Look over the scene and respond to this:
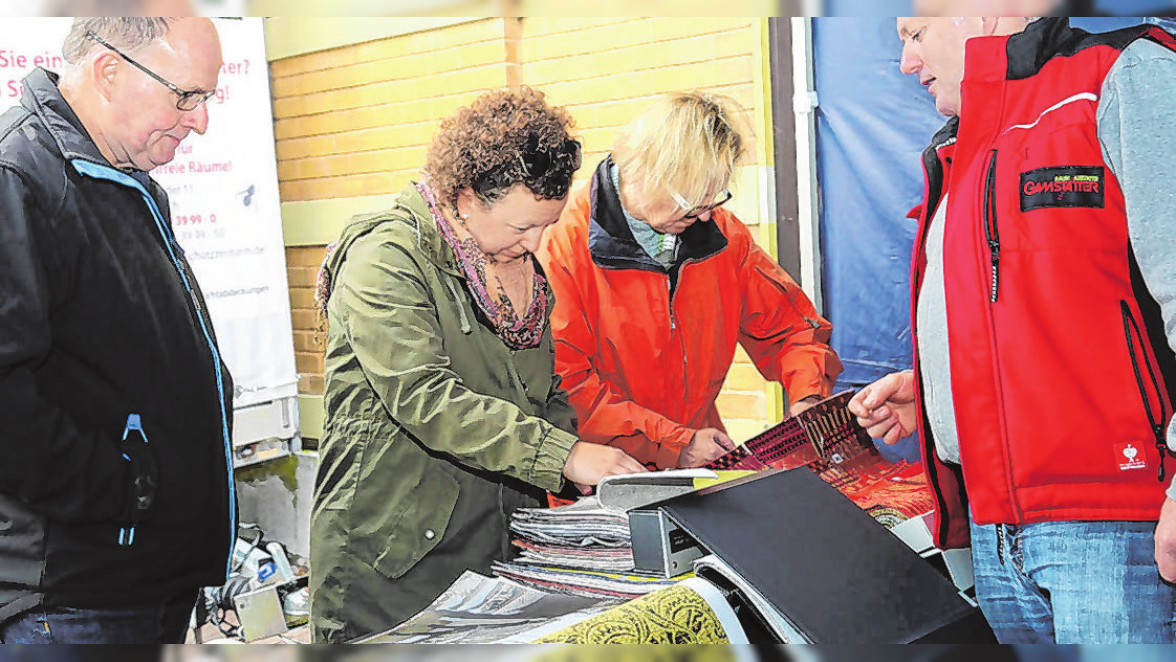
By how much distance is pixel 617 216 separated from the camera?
202 cm

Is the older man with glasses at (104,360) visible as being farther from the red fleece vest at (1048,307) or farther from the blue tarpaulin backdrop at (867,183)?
the red fleece vest at (1048,307)

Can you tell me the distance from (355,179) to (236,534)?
0.73 metres

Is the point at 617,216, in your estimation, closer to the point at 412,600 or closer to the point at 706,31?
the point at 706,31

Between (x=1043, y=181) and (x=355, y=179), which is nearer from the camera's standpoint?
(x=1043, y=181)

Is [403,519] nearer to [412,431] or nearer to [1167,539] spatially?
[412,431]

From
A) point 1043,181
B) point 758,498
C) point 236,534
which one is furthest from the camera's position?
point 236,534

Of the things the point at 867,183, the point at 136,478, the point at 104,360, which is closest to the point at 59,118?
the point at 104,360

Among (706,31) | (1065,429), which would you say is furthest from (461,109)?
(1065,429)

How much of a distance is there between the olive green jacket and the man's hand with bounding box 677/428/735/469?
0.77ft

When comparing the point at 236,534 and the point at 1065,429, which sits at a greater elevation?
the point at 1065,429

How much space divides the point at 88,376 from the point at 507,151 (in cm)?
84

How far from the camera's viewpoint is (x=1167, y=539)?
1.60 m

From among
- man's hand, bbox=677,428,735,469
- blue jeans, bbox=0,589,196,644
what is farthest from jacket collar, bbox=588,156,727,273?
blue jeans, bbox=0,589,196,644

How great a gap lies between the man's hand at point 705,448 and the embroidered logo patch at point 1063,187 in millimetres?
699
